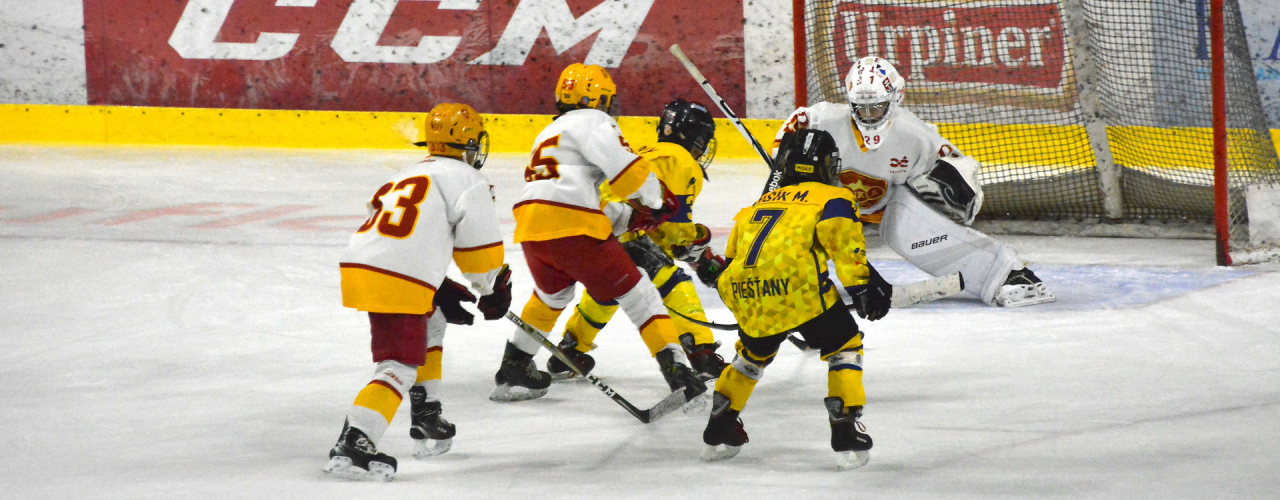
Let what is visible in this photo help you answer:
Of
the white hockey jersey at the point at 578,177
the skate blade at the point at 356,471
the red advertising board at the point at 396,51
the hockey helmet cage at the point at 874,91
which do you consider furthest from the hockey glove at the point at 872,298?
the red advertising board at the point at 396,51

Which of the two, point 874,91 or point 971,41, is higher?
point 874,91

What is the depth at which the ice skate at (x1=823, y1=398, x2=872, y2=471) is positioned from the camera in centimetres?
303

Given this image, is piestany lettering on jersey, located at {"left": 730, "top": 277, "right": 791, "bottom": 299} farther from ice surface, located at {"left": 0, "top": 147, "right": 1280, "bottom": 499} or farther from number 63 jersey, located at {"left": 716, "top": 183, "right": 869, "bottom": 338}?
ice surface, located at {"left": 0, "top": 147, "right": 1280, "bottom": 499}

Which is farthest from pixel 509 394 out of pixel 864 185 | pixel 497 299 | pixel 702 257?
pixel 864 185

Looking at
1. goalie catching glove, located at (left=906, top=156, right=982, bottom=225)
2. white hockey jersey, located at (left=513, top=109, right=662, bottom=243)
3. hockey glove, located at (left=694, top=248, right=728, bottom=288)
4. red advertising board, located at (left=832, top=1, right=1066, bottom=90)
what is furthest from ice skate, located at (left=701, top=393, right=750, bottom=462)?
red advertising board, located at (left=832, top=1, right=1066, bottom=90)

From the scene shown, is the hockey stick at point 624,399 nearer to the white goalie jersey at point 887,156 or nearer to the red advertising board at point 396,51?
the white goalie jersey at point 887,156

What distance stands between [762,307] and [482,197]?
73 centimetres

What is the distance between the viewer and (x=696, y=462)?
3.17 metres

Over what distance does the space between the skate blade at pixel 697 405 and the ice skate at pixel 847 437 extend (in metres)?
0.63

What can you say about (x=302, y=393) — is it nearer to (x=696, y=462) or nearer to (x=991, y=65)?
(x=696, y=462)

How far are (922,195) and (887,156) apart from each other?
23cm

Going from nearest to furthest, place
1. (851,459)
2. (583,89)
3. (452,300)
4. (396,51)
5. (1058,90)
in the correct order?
(851,459) < (452,300) < (583,89) < (1058,90) < (396,51)

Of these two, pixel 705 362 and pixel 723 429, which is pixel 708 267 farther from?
pixel 723 429

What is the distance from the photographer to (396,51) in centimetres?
946
